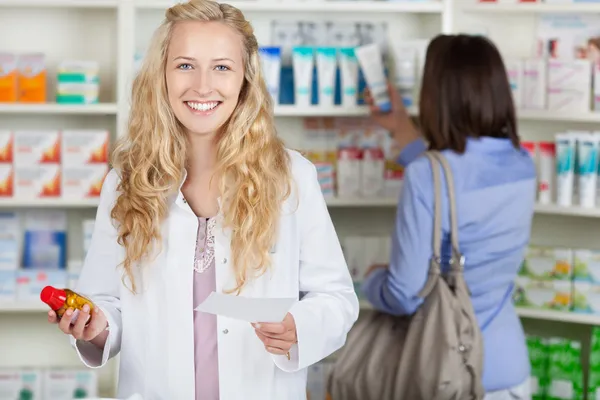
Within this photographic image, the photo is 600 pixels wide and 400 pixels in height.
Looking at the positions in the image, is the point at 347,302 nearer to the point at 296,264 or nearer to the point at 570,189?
the point at 296,264

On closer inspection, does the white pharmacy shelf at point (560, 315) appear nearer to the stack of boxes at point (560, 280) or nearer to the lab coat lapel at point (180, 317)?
the stack of boxes at point (560, 280)

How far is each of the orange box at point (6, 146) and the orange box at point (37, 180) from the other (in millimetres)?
55

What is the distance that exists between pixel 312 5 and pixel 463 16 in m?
0.63

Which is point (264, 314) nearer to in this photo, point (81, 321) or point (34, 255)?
point (81, 321)

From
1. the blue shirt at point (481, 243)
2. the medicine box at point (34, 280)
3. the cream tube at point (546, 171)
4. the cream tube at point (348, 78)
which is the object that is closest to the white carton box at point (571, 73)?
the cream tube at point (546, 171)

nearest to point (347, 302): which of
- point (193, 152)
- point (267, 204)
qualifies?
point (267, 204)

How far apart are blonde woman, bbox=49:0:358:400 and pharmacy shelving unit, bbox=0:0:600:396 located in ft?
5.89

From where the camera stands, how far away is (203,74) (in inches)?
80.4

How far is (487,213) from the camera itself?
2857 millimetres

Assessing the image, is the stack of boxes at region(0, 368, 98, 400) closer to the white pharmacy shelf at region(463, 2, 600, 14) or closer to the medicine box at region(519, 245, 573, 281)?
the medicine box at region(519, 245, 573, 281)

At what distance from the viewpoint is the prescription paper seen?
1722mm

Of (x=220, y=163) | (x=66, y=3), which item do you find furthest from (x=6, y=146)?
(x=220, y=163)

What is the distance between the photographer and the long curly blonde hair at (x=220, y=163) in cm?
206

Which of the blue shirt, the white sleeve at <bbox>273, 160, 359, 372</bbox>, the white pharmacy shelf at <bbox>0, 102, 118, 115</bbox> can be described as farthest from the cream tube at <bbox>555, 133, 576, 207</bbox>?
the white sleeve at <bbox>273, 160, 359, 372</bbox>
